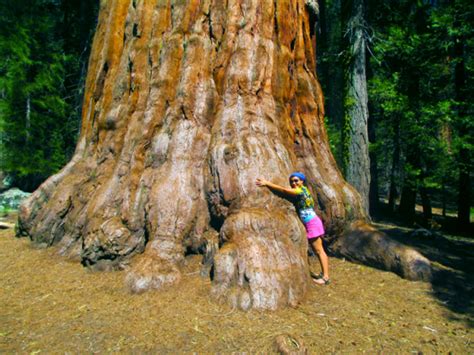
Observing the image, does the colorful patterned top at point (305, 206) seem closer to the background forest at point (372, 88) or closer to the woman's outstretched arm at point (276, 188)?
the woman's outstretched arm at point (276, 188)

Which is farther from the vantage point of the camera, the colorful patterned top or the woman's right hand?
the colorful patterned top

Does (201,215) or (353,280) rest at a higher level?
(201,215)

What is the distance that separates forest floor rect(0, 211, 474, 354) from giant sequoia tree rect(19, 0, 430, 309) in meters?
0.28

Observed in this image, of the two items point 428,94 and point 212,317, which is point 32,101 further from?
point 428,94

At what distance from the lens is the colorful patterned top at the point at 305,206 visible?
522cm

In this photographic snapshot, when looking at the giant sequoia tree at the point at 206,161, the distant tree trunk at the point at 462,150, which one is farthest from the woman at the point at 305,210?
the distant tree trunk at the point at 462,150

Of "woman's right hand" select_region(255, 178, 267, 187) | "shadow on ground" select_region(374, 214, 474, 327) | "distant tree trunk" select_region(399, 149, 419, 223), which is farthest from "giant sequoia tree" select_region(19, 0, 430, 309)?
"distant tree trunk" select_region(399, 149, 419, 223)

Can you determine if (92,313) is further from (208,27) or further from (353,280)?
(208,27)

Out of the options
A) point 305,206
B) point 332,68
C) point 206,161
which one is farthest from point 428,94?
point 206,161

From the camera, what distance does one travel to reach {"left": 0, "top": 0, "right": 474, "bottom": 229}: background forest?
10.6 meters

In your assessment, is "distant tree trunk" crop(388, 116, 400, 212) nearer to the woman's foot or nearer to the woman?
the woman

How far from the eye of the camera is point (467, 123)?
10750mm

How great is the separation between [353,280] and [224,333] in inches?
103

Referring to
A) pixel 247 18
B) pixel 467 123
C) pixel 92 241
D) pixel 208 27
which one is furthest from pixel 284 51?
pixel 467 123
